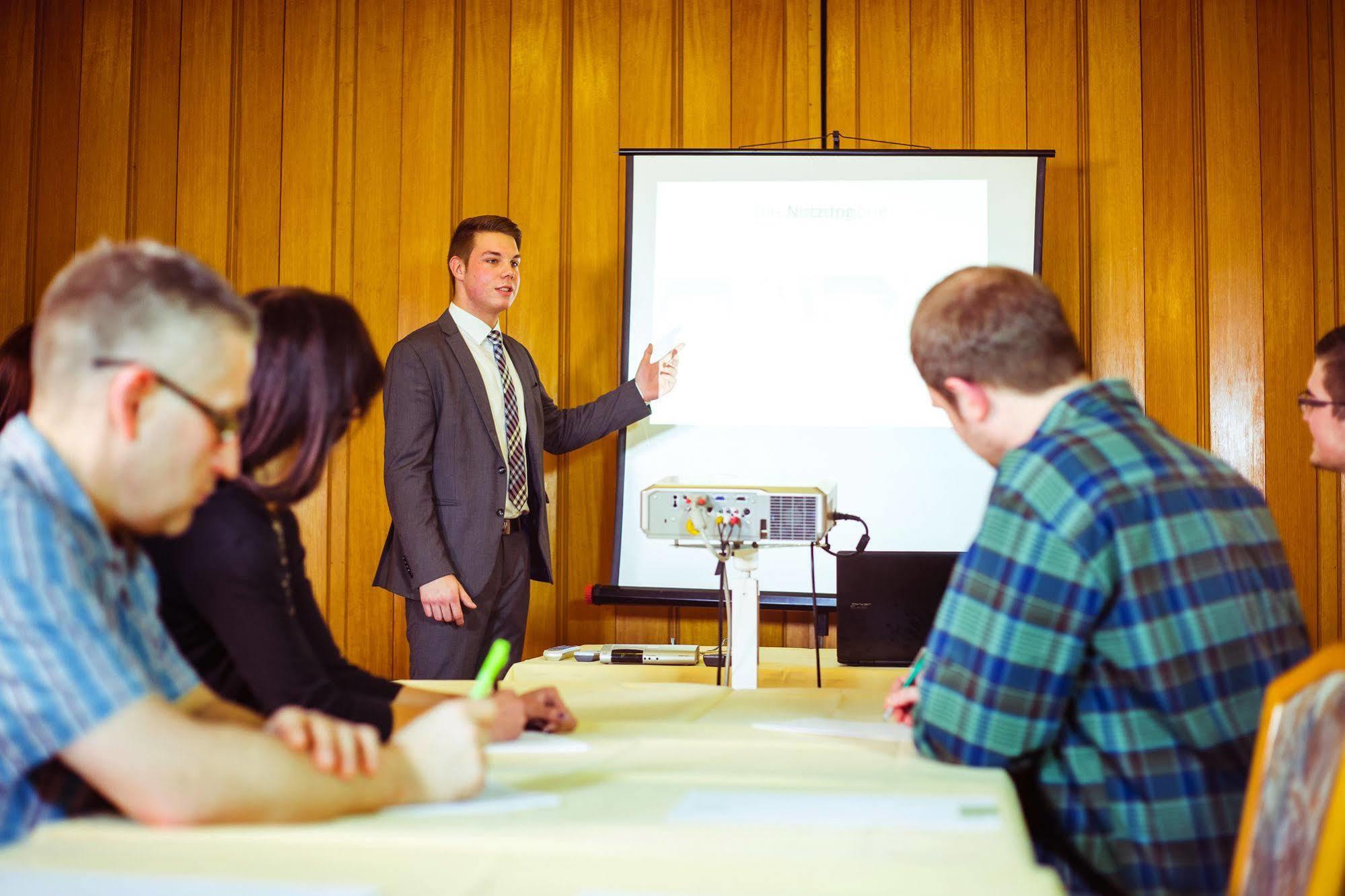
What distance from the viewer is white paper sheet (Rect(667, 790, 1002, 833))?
105 cm

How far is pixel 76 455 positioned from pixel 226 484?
18.6 inches

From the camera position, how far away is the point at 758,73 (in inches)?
163

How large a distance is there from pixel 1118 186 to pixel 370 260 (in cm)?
268

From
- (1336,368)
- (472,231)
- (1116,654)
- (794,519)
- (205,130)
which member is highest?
(205,130)

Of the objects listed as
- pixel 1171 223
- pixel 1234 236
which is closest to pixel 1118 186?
pixel 1171 223

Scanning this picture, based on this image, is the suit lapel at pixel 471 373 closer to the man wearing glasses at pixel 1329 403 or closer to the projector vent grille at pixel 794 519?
the projector vent grille at pixel 794 519

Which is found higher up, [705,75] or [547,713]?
[705,75]

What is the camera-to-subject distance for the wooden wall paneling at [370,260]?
4.26m

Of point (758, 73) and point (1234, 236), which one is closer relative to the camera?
point (1234, 236)

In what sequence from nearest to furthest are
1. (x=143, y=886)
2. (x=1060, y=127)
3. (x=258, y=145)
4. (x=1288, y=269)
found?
1. (x=143, y=886)
2. (x=1288, y=269)
3. (x=1060, y=127)
4. (x=258, y=145)

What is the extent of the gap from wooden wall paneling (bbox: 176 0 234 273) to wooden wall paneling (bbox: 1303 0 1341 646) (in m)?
3.88

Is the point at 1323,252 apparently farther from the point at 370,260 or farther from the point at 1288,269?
the point at 370,260

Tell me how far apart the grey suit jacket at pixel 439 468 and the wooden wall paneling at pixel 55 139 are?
72.3 inches

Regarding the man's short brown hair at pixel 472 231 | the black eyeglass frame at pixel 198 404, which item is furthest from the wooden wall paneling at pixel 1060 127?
the black eyeglass frame at pixel 198 404
